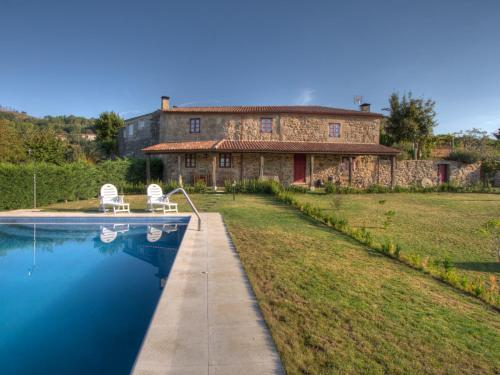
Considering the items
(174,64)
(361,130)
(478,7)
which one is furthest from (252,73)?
(478,7)

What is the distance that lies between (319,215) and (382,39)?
13544 millimetres

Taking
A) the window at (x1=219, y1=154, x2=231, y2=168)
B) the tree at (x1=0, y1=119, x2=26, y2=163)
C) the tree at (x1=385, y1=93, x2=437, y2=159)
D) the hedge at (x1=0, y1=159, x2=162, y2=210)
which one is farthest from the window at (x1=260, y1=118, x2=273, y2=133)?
the tree at (x1=0, y1=119, x2=26, y2=163)

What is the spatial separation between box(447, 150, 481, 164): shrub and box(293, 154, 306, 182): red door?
13.3m

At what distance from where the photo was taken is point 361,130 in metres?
23.7

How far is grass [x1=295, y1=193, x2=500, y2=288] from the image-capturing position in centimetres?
612

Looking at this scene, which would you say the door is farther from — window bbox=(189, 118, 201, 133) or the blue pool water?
the blue pool water

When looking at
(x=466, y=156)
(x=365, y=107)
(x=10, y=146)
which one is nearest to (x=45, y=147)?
(x=10, y=146)

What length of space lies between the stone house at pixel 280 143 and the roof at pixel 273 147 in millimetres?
79

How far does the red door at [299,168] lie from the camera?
899 inches

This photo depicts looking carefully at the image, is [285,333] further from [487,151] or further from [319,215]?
[487,151]

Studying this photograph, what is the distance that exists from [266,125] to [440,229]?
16.0 m

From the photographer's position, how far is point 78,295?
16.1ft

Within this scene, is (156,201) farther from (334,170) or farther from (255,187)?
(334,170)

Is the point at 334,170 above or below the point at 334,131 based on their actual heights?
below
